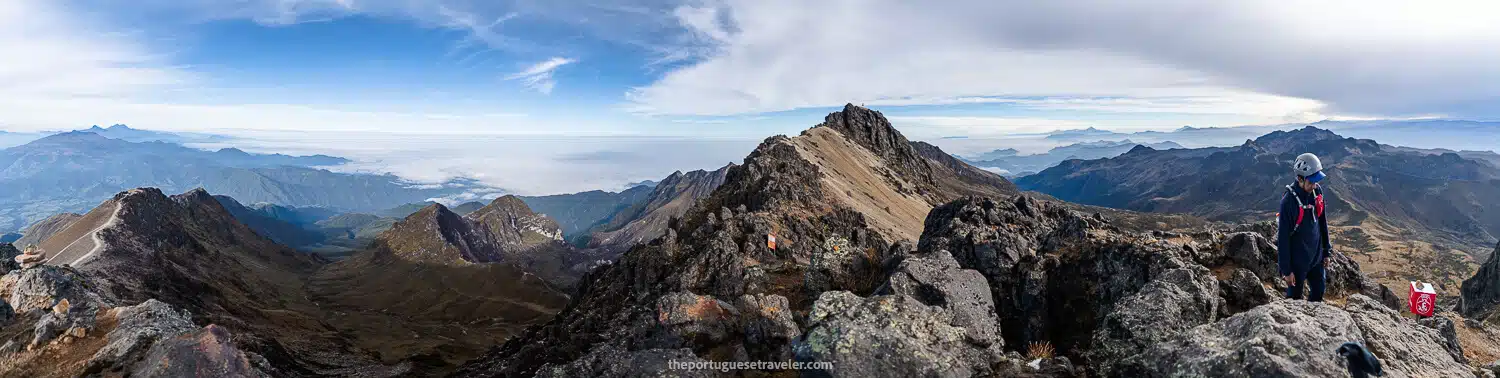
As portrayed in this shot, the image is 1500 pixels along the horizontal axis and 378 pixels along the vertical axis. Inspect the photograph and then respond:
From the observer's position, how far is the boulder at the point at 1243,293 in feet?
46.0

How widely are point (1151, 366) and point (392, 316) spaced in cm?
14663

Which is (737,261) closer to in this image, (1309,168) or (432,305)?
(1309,168)

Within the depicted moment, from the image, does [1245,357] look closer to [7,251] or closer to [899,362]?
[899,362]

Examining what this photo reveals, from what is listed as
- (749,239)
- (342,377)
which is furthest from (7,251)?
(749,239)

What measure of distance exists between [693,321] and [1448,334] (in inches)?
646

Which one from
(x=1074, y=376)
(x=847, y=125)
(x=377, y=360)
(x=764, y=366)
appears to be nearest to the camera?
(x=1074, y=376)

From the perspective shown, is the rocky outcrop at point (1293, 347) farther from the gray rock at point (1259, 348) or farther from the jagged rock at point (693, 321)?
the jagged rock at point (693, 321)

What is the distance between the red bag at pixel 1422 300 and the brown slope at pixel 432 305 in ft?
245

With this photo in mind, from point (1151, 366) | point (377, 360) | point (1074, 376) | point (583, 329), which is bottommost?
point (377, 360)

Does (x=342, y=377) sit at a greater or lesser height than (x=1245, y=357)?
lesser

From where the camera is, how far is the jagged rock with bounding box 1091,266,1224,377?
11516mm

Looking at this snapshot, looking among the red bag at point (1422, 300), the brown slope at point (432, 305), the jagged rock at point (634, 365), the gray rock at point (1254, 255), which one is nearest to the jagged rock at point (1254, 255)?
the gray rock at point (1254, 255)

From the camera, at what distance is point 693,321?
16812 mm

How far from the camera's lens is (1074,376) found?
432 inches
